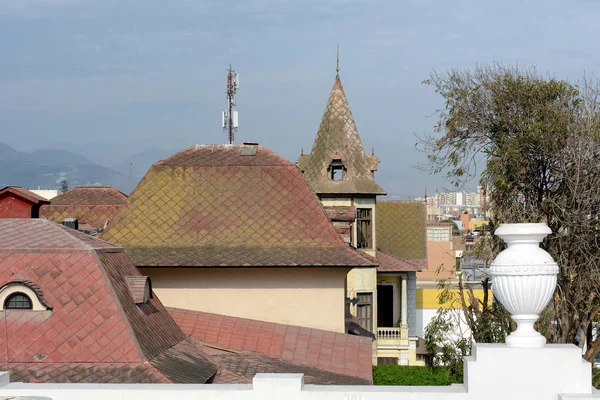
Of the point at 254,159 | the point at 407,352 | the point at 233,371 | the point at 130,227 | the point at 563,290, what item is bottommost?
the point at 407,352

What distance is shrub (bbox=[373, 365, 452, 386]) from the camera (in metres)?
24.6

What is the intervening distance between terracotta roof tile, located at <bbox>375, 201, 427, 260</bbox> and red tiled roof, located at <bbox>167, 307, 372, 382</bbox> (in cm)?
2477

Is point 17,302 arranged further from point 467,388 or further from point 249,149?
point 249,149

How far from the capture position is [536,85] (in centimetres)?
1593

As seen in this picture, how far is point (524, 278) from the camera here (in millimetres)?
7898

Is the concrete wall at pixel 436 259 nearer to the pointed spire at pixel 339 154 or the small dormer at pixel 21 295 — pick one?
the pointed spire at pixel 339 154

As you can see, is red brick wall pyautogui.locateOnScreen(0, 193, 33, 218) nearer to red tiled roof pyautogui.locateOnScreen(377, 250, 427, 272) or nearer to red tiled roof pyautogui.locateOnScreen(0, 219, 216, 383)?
red tiled roof pyautogui.locateOnScreen(0, 219, 216, 383)

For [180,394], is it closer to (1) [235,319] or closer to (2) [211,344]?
(2) [211,344]

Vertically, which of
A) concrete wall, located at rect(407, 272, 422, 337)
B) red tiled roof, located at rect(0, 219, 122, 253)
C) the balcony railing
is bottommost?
the balcony railing

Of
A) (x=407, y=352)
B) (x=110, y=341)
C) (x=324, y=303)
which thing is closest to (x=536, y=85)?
(x=324, y=303)

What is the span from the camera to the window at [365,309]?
31.0 m

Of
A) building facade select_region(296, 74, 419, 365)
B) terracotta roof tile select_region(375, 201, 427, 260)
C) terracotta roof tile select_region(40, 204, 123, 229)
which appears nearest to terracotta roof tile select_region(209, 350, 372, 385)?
building facade select_region(296, 74, 419, 365)

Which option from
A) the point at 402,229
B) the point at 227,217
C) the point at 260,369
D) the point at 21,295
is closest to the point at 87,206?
the point at 402,229

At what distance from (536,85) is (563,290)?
3.96m
